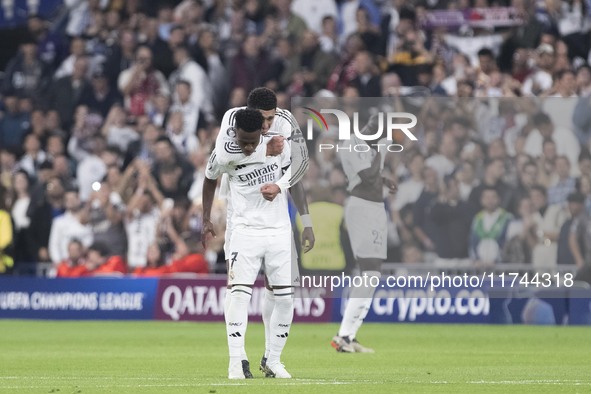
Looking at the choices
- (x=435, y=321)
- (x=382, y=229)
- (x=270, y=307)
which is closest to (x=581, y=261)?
(x=435, y=321)

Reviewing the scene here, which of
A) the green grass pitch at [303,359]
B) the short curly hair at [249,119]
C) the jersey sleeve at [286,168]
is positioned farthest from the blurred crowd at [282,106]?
the short curly hair at [249,119]

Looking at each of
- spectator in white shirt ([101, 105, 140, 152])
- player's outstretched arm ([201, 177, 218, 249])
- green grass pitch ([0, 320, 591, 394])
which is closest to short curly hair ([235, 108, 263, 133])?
player's outstretched arm ([201, 177, 218, 249])

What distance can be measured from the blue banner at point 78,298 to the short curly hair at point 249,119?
12.7 m

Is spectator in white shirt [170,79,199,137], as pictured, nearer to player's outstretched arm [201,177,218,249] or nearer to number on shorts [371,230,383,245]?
number on shorts [371,230,383,245]

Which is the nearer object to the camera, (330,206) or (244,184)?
(244,184)

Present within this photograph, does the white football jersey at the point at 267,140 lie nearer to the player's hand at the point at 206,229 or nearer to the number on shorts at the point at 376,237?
the player's hand at the point at 206,229

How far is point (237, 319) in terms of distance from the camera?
1365cm

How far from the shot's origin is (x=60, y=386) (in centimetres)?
1308

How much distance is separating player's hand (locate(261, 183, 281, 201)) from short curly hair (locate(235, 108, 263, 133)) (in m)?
0.68

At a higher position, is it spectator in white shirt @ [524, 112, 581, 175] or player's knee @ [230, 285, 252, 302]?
spectator in white shirt @ [524, 112, 581, 175]

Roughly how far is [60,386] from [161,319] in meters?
12.9

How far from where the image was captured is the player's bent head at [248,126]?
13211mm

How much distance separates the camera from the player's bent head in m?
13.2

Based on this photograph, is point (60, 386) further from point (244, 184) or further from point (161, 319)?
point (161, 319)
